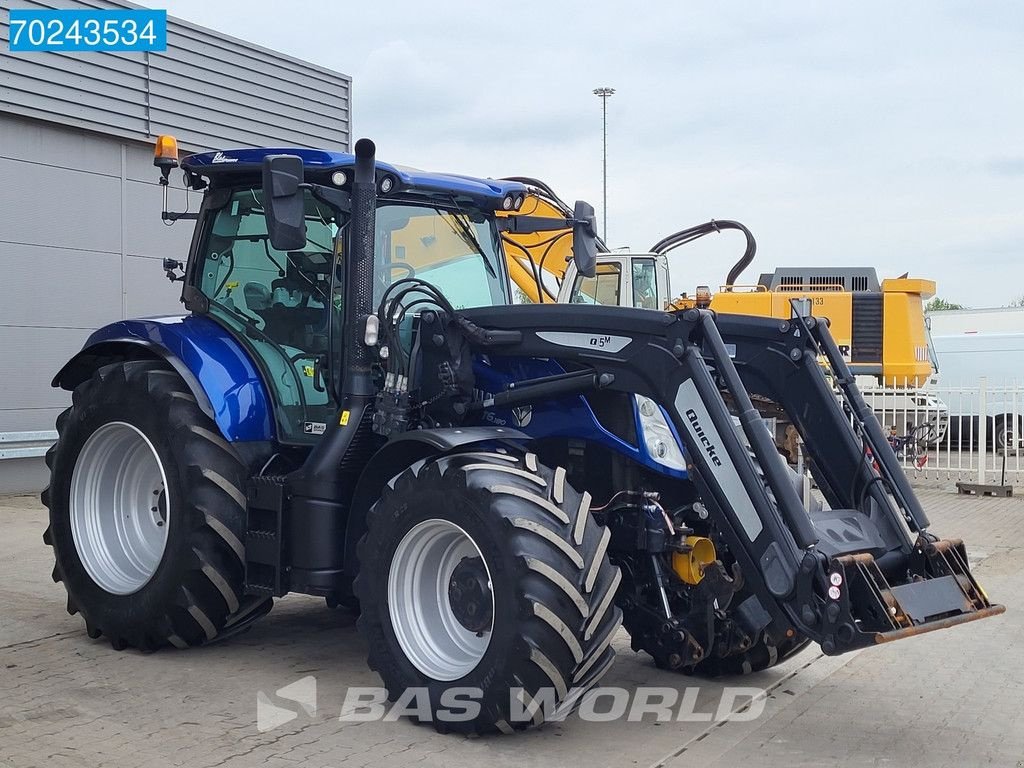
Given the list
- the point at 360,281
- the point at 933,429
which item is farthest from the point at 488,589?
the point at 933,429

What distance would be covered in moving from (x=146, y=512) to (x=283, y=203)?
2327 mm

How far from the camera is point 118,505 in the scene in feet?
22.5

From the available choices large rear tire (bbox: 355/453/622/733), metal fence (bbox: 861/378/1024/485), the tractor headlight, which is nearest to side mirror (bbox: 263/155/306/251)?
large rear tire (bbox: 355/453/622/733)

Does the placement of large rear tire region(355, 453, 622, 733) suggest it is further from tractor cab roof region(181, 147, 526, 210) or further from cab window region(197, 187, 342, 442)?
tractor cab roof region(181, 147, 526, 210)

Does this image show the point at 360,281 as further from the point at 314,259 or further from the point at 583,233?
the point at 583,233

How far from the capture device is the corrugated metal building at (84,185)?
12867 millimetres

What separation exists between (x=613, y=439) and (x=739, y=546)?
2.72 ft

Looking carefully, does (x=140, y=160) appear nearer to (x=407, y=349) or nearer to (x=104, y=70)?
(x=104, y=70)

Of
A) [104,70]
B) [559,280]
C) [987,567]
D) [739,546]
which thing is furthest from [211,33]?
[739,546]

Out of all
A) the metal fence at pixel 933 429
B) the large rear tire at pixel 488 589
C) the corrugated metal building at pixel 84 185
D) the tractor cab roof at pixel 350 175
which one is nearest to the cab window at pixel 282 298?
the tractor cab roof at pixel 350 175

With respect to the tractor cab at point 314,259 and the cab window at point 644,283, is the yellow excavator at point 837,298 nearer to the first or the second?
the cab window at point 644,283

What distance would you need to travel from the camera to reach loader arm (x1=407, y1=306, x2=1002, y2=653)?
15.2ft

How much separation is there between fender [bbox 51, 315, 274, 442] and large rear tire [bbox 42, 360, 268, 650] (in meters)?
0.10

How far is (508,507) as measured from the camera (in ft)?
15.7
